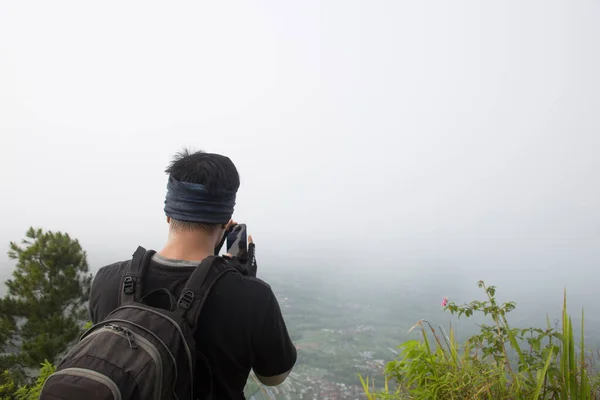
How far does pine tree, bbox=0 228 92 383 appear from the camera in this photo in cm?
1203

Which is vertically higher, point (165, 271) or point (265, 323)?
point (165, 271)

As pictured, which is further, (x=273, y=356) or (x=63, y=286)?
(x=63, y=286)

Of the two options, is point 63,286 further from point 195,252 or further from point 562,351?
point 562,351

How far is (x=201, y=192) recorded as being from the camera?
143cm

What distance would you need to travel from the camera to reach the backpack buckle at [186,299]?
1199 millimetres

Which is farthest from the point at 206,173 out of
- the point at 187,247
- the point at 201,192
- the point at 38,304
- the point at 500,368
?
the point at 38,304

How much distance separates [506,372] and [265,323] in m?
1.88

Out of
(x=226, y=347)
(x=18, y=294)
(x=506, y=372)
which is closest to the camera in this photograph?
(x=226, y=347)

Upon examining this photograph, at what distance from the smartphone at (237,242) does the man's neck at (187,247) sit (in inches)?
8.7

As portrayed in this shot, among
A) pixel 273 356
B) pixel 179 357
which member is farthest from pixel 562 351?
pixel 179 357

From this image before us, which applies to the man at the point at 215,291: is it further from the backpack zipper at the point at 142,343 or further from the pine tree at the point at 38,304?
the pine tree at the point at 38,304

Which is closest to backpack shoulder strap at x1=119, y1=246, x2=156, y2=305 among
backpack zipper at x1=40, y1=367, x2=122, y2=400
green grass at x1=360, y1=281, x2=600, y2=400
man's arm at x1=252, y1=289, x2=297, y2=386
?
backpack zipper at x1=40, y1=367, x2=122, y2=400

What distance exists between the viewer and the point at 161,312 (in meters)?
1.15

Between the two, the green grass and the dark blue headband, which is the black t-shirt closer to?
the dark blue headband
